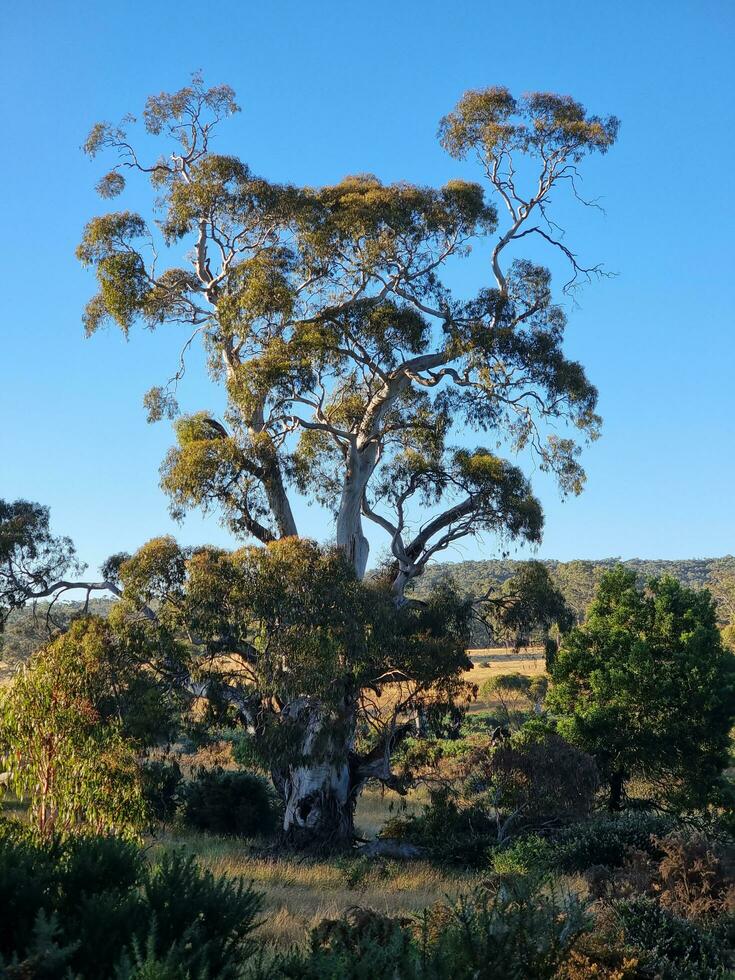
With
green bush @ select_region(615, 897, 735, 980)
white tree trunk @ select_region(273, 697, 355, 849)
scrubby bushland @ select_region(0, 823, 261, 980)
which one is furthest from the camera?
white tree trunk @ select_region(273, 697, 355, 849)

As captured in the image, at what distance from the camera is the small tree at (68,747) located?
14.1 meters

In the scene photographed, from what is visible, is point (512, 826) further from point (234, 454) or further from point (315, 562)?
point (234, 454)

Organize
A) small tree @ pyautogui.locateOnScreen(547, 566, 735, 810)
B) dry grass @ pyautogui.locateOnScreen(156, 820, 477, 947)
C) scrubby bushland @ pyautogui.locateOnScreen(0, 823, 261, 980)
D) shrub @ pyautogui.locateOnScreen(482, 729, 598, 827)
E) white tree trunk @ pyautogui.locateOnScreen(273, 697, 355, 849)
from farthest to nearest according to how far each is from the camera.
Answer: small tree @ pyautogui.locateOnScreen(547, 566, 735, 810) → shrub @ pyautogui.locateOnScreen(482, 729, 598, 827) → white tree trunk @ pyautogui.locateOnScreen(273, 697, 355, 849) → dry grass @ pyautogui.locateOnScreen(156, 820, 477, 947) → scrubby bushland @ pyautogui.locateOnScreen(0, 823, 261, 980)

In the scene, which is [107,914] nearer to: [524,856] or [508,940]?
[508,940]

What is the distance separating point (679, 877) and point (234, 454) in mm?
13231

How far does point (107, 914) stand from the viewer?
574 cm

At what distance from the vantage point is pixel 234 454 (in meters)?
21.3

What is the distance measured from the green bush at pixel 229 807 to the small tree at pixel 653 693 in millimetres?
8736

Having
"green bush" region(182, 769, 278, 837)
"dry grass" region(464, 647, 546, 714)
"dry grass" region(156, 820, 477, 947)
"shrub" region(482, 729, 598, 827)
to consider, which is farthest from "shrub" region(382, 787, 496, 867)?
"dry grass" region(464, 647, 546, 714)

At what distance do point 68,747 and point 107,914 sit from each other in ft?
32.0

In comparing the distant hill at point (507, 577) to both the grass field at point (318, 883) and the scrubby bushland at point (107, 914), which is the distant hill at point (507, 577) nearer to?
the grass field at point (318, 883)

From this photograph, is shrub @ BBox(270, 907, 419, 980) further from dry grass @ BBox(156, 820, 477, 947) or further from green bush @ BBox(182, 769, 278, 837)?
green bush @ BBox(182, 769, 278, 837)

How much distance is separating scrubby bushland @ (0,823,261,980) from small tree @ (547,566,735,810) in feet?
72.2

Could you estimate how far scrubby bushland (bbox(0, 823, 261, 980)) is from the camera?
5332 millimetres
